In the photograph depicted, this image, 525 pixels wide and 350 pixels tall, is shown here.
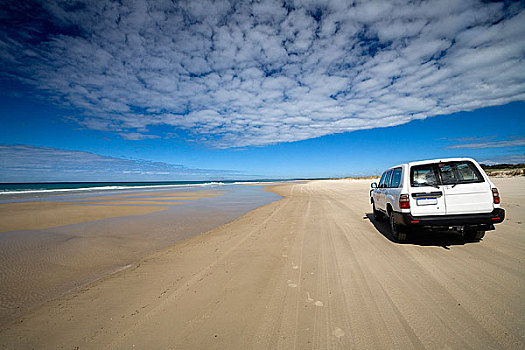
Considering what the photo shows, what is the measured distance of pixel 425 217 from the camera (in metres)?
5.12

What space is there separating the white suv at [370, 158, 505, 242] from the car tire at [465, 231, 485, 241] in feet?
0.07

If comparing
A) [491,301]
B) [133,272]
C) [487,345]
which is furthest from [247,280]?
[491,301]

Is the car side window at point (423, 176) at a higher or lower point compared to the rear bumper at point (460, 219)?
higher

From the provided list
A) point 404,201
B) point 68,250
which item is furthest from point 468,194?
point 68,250

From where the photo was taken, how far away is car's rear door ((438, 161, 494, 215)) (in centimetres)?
498

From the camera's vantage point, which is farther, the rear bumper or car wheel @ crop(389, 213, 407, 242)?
car wheel @ crop(389, 213, 407, 242)

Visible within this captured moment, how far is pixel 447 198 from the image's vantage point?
5.09 m

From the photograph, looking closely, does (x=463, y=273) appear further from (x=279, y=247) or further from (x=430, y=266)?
(x=279, y=247)

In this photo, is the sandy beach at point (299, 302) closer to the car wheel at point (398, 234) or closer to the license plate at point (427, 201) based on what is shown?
the car wheel at point (398, 234)

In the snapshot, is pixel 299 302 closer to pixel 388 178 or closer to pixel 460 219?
pixel 460 219

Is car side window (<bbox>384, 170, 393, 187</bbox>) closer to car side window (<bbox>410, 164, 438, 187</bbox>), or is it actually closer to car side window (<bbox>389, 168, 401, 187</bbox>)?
car side window (<bbox>389, 168, 401, 187</bbox>)

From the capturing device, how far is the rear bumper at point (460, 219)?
4.92m

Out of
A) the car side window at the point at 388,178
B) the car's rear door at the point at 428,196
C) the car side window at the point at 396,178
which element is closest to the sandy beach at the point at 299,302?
the car's rear door at the point at 428,196

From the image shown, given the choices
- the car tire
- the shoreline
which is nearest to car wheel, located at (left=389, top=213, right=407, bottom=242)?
the car tire
